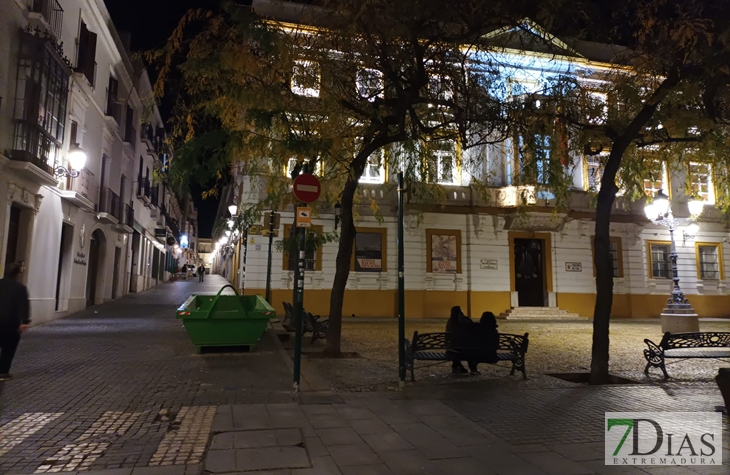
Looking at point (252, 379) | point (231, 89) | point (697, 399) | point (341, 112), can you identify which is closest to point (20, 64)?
point (231, 89)

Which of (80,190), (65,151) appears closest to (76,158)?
(65,151)

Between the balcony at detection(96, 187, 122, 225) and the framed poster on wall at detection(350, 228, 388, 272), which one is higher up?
the balcony at detection(96, 187, 122, 225)

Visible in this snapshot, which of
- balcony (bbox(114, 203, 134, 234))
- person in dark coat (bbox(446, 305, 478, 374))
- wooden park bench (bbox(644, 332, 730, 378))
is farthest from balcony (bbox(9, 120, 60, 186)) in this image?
wooden park bench (bbox(644, 332, 730, 378))

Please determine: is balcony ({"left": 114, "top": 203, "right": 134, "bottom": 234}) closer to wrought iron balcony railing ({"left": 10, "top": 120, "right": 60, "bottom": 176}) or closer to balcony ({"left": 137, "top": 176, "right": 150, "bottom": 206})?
balcony ({"left": 137, "top": 176, "right": 150, "bottom": 206})

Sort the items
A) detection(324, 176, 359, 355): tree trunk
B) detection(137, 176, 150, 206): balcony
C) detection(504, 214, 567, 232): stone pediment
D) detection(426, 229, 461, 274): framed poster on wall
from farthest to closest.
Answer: detection(137, 176, 150, 206): balcony
detection(426, 229, 461, 274): framed poster on wall
detection(504, 214, 567, 232): stone pediment
detection(324, 176, 359, 355): tree trunk

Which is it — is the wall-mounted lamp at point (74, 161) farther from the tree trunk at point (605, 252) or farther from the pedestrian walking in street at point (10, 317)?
the tree trunk at point (605, 252)

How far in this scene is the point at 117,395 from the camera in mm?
6496

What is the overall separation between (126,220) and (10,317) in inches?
656

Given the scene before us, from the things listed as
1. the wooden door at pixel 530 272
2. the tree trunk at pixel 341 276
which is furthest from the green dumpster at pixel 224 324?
the wooden door at pixel 530 272

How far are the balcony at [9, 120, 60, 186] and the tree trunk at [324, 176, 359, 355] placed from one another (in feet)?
25.8

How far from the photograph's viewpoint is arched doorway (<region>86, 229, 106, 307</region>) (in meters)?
19.9

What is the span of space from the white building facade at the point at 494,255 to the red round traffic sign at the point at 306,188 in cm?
1176

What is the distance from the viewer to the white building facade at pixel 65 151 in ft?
39.5

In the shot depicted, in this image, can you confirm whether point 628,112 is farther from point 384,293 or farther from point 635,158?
point 384,293
